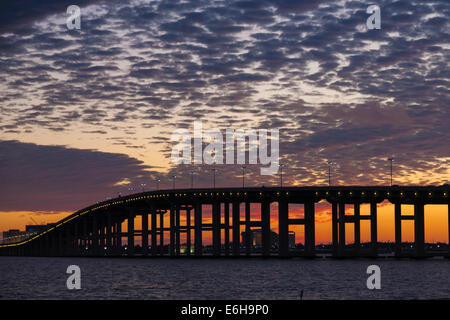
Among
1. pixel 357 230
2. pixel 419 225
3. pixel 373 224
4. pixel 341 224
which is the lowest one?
pixel 357 230

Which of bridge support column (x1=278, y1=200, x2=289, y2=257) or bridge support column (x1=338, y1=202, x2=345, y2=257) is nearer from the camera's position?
bridge support column (x1=278, y1=200, x2=289, y2=257)

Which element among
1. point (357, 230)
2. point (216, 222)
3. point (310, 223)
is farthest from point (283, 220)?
point (216, 222)

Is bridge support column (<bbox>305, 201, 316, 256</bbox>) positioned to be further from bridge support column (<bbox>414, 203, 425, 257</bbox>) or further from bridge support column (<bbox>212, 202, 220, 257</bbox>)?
bridge support column (<bbox>414, 203, 425, 257</bbox>)

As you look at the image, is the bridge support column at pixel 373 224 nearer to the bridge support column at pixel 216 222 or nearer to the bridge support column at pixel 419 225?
the bridge support column at pixel 419 225

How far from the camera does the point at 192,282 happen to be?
85938mm

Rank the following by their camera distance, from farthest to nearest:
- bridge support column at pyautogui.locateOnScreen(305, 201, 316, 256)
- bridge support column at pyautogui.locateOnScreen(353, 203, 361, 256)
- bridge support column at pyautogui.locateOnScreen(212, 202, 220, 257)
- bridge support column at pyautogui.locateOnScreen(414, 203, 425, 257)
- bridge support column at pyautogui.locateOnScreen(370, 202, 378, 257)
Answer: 1. bridge support column at pyautogui.locateOnScreen(212, 202, 220, 257)
2. bridge support column at pyautogui.locateOnScreen(353, 203, 361, 256)
3. bridge support column at pyautogui.locateOnScreen(305, 201, 316, 256)
4. bridge support column at pyautogui.locateOnScreen(370, 202, 378, 257)
5. bridge support column at pyautogui.locateOnScreen(414, 203, 425, 257)

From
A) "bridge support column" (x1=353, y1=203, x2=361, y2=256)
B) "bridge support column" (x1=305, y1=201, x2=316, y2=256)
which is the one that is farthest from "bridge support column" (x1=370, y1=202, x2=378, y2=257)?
"bridge support column" (x1=305, y1=201, x2=316, y2=256)

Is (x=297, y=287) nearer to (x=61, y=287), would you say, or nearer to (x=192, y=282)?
(x=192, y=282)

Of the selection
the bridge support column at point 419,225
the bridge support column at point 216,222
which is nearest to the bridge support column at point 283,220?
the bridge support column at point 216,222

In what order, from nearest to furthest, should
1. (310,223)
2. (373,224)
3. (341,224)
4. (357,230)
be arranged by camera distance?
(310,223), (373,224), (341,224), (357,230)

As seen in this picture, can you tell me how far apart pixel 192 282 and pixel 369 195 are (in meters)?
94.2

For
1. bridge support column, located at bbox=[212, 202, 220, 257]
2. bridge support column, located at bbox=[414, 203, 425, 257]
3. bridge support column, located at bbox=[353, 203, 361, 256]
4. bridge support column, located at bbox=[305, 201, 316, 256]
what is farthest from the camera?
bridge support column, located at bbox=[212, 202, 220, 257]

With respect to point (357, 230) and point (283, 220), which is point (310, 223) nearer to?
point (283, 220)
